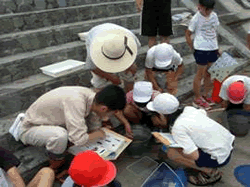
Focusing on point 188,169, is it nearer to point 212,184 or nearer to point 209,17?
point 212,184

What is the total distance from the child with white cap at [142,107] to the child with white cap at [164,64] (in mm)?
394

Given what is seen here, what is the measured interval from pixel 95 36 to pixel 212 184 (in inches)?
76.5

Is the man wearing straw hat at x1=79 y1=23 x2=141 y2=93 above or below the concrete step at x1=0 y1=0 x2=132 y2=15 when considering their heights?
below

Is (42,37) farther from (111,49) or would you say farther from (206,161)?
(206,161)

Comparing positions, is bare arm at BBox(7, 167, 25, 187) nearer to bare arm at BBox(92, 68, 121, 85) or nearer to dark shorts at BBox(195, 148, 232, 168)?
bare arm at BBox(92, 68, 121, 85)

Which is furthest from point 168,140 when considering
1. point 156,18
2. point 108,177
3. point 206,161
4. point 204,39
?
point 156,18

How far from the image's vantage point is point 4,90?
2732 millimetres

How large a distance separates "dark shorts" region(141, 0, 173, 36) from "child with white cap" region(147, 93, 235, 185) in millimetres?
1810

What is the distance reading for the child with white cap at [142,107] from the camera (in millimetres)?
2641

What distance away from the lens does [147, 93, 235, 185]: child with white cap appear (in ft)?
6.84

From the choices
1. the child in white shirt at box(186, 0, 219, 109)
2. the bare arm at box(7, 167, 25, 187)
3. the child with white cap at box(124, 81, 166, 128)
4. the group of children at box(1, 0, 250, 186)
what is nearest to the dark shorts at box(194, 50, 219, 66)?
the child in white shirt at box(186, 0, 219, 109)

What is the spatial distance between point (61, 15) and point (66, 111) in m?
2.47

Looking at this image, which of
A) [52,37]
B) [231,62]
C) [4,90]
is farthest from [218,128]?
[52,37]

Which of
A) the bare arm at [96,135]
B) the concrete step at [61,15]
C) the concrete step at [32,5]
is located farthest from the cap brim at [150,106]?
the concrete step at [32,5]
